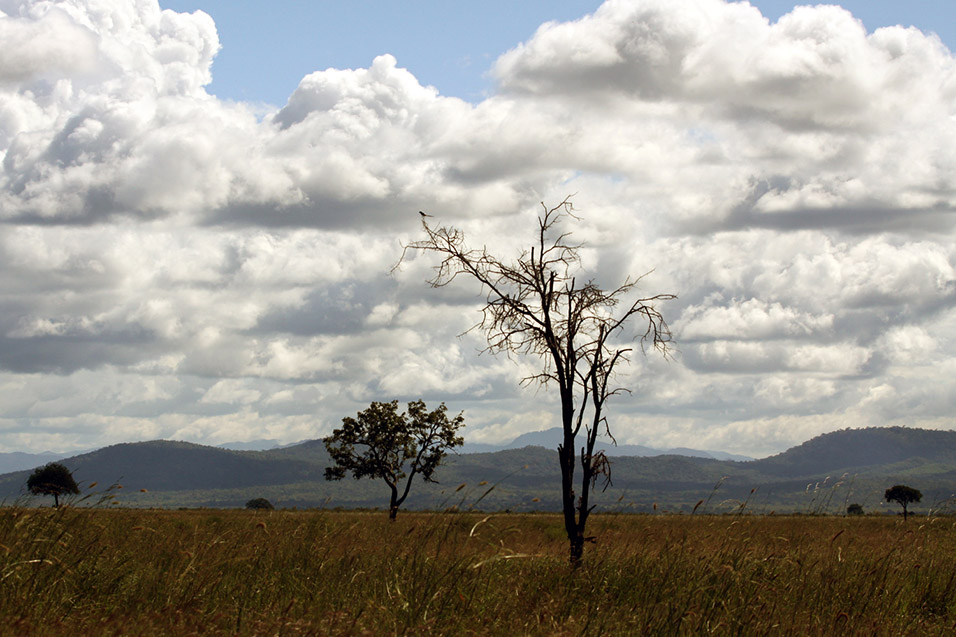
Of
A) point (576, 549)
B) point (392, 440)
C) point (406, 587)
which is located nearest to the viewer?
point (406, 587)

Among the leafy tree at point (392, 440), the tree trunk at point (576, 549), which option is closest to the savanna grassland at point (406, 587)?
the tree trunk at point (576, 549)

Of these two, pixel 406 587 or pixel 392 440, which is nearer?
pixel 406 587

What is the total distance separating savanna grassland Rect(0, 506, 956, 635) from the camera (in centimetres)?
801

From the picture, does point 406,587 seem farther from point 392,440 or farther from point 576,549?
point 392,440

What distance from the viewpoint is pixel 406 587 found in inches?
372

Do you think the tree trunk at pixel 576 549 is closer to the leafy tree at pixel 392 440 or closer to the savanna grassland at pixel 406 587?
the savanna grassland at pixel 406 587

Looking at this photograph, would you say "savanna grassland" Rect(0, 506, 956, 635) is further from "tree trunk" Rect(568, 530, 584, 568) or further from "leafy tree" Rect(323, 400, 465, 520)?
"leafy tree" Rect(323, 400, 465, 520)

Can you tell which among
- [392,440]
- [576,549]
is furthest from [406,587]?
[392,440]

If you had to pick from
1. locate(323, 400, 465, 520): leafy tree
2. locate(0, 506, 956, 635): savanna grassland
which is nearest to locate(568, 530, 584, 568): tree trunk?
locate(0, 506, 956, 635): savanna grassland

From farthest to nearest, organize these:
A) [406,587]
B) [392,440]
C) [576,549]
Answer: [392,440] → [576,549] → [406,587]

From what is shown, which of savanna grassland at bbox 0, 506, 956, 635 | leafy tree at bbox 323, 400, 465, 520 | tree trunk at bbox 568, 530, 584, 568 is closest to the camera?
savanna grassland at bbox 0, 506, 956, 635

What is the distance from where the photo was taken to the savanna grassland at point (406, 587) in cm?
801

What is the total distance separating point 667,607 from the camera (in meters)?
9.24

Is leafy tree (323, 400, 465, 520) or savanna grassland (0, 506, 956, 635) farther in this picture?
leafy tree (323, 400, 465, 520)
